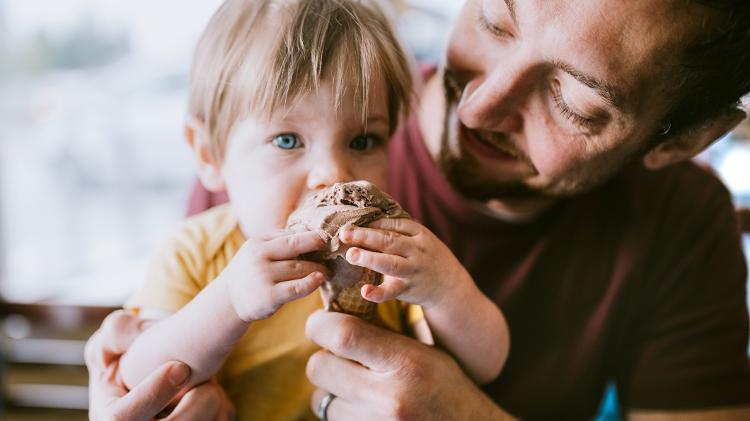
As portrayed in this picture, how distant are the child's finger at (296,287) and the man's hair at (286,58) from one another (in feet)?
0.81

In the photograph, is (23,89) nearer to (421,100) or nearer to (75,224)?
(75,224)

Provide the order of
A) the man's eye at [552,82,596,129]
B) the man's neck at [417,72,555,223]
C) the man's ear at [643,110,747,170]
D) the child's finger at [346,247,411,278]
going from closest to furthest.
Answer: the child's finger at [346,247,411,278]
the man's eye at [552,82,596,129]
the man's ear at [643,110,747,170]
the man's neck at [417,72,555,223]

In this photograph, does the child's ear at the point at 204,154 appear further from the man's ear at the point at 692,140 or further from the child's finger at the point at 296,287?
the man's ear at the point at 692,140

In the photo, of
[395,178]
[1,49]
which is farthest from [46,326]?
[395,178]

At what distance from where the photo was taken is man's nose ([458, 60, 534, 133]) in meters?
0.80

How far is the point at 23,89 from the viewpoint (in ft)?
5.59

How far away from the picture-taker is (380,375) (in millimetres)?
757

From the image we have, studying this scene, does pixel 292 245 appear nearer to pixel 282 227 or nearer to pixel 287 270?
pixel 287 270

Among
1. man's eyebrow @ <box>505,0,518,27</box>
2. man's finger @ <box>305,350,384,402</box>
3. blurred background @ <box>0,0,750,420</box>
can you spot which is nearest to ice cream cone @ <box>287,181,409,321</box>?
man's finger @ <box>305,350,384,402</box>

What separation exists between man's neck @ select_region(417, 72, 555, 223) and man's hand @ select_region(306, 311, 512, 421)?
1.24 feet

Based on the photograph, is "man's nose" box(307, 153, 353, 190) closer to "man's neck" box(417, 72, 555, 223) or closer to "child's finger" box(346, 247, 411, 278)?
"child's finger" box(346, 247, 411, 278)

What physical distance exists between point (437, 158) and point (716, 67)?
48 centimetres

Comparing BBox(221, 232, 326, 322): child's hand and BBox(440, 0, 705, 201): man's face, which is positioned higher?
BBox(440, 0, 705, 201): man's face

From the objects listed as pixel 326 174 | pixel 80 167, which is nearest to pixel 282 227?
pixel 326 174
